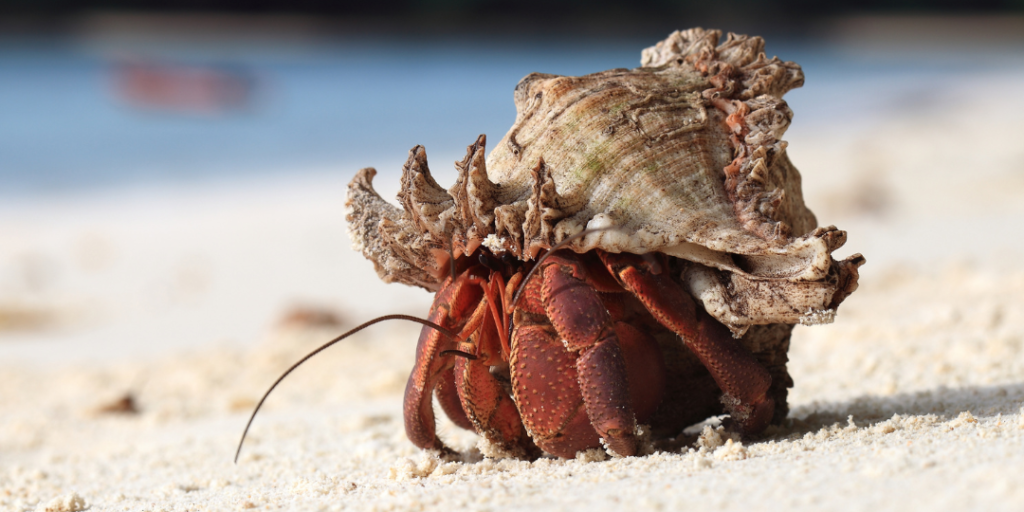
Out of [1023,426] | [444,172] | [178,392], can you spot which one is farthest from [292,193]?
[1023,426]

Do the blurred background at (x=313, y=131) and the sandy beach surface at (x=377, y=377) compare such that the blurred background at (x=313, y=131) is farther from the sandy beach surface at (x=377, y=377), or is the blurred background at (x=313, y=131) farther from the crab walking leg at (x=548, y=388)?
the crab walking leg at (x=548, y=388)

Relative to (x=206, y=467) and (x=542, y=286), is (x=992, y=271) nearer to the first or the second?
(x=542, y=286)

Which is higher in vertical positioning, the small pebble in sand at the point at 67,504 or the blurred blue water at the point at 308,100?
the blurred blue water at the point at 308,100

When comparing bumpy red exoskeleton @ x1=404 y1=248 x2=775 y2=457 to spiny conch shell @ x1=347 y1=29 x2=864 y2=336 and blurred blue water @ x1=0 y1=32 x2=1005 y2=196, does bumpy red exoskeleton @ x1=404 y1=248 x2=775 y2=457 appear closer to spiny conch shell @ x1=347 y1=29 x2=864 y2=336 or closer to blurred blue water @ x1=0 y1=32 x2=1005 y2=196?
spiny conch shell @ x1=347 y1=29 x2=864 y2=336

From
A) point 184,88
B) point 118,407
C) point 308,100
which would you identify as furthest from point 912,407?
point 184,88

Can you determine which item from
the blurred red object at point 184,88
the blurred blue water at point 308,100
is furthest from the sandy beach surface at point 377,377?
the blurred red object at point 184,88
